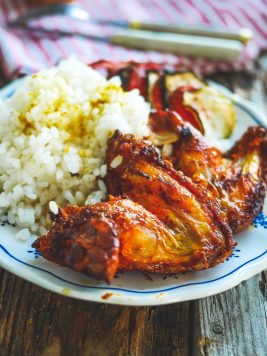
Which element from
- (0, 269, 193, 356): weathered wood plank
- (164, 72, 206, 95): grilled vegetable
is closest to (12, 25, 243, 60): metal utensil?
(164, 72, 206, 95): grilled vegetable

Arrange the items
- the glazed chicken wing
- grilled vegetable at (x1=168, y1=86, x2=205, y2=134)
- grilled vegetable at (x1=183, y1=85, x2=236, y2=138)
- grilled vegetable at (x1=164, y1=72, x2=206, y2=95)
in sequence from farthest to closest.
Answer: grilled vegetable at (x1=164, y1=72, x2=206, y2=95), grilled vegetable at (x1=183, y1=85, x2=236, y2=138), grilled vegetable at (x1=168, y1=86, x2=205, y2=134), the glazed chicken wing

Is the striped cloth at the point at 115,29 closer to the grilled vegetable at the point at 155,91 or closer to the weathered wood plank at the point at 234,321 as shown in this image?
the grilled vegetable at the point at 155,91

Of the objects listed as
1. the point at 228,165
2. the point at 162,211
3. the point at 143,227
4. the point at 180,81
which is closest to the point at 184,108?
the point at 180,81

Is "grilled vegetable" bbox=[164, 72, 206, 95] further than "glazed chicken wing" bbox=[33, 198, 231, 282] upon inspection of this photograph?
A: Yes

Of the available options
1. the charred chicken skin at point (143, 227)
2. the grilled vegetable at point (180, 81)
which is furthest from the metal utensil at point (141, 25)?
the charred chicken skin at point (143, 227)

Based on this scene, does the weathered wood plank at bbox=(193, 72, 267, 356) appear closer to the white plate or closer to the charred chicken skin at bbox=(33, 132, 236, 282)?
the white plate

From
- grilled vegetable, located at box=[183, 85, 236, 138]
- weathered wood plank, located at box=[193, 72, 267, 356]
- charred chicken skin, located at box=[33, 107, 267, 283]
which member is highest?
charred chicken skin, located at box=[33, 107, 267, 283]

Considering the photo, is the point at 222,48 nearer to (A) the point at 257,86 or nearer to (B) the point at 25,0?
(A) the point at 257,86
